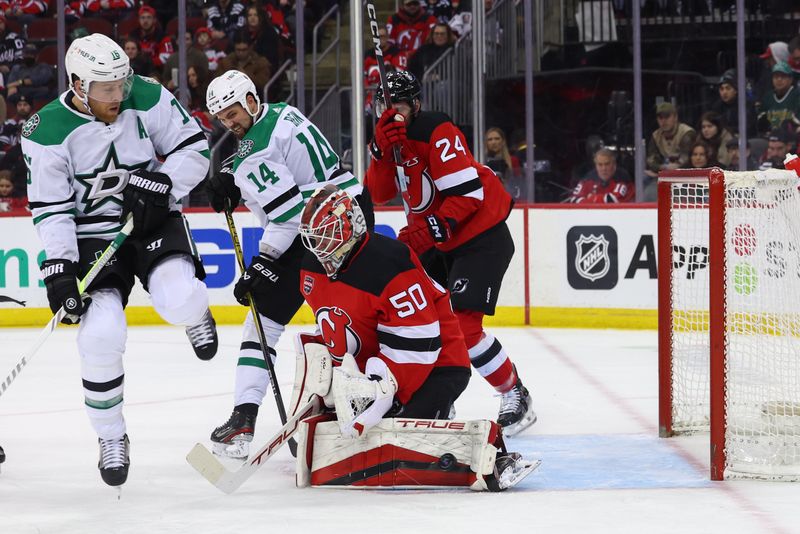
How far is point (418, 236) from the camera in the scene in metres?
3.94

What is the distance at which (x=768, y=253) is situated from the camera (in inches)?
142

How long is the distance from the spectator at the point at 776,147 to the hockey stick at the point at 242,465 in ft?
16.8

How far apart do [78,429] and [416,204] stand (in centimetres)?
134

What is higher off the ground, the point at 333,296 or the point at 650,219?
the point at 333,296

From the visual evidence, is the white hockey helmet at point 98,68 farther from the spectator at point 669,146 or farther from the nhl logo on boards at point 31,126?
the spectator at point 669,146

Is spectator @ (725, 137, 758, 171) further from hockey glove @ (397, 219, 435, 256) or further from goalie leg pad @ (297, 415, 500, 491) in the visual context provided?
goalie leg pad @ (297, 415, 500, 491)

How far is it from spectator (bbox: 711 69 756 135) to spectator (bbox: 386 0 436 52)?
2.06m

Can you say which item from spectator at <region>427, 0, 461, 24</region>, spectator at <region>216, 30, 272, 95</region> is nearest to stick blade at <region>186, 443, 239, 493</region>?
spectator at <region>216, 30, 272, 95</region>

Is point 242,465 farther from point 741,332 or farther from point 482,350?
point 741,332

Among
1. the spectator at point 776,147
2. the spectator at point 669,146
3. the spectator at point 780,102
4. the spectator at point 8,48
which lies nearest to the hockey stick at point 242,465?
the spectator at point 669,146

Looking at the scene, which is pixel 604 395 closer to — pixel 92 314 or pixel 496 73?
pixel 92 314

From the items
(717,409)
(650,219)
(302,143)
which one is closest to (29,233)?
(650,219)

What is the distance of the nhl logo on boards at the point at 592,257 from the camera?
265 inches

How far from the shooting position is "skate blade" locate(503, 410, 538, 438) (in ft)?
12.7
